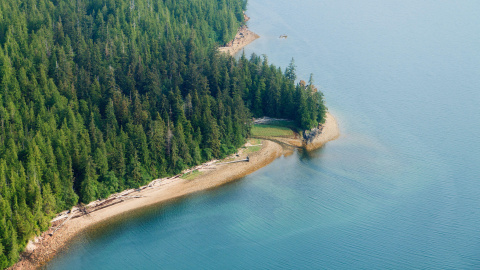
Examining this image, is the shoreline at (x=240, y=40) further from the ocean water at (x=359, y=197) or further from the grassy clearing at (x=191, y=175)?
the grassy clearing at (x=191, y=175)

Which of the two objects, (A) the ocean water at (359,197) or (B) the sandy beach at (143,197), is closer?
(B) the sandy beach at (143,197)

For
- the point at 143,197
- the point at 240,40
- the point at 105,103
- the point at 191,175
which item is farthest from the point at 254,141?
the point at 240,40

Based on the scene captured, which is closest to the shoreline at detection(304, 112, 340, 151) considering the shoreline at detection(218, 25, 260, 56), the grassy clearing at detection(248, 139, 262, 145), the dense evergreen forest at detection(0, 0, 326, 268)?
the dense evergreen forest at detection(0, 0, 326, 268)

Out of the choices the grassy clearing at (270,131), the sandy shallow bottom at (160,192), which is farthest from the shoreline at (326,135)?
the grassy clearing at (270,131)

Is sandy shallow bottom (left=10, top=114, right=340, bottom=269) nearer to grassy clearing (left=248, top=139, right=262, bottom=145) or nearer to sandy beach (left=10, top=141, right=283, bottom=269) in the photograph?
sandy beach (left=10, top=141, right=283, bottom=269)

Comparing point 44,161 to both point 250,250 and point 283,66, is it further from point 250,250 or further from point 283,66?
point 283,66

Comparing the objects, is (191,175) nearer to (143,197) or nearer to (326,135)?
(143,197)
